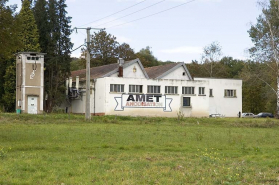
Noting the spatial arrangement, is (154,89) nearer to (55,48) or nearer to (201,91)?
(201,91)

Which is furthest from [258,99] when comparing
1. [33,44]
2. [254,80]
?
[33,44]

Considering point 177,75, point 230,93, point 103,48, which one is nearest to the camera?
point 177,75

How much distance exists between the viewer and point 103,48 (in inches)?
3489

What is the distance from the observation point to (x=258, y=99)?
92.1 meters

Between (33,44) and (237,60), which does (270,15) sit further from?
(237,60)

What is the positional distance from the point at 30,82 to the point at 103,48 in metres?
33.7

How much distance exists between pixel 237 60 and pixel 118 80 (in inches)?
2246

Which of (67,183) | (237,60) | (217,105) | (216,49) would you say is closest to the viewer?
(67,183)

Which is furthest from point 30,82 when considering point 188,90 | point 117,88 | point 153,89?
point 188,90

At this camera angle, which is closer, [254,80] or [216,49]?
[254,80]

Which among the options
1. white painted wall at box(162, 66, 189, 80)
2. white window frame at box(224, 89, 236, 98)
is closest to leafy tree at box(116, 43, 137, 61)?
white painted wall at box(162, 66, 189, 80)

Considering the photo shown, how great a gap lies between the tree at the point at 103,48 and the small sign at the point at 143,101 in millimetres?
27732

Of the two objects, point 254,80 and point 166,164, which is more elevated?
point 254,80

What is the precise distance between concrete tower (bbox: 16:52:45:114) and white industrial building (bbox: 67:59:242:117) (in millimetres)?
7226
